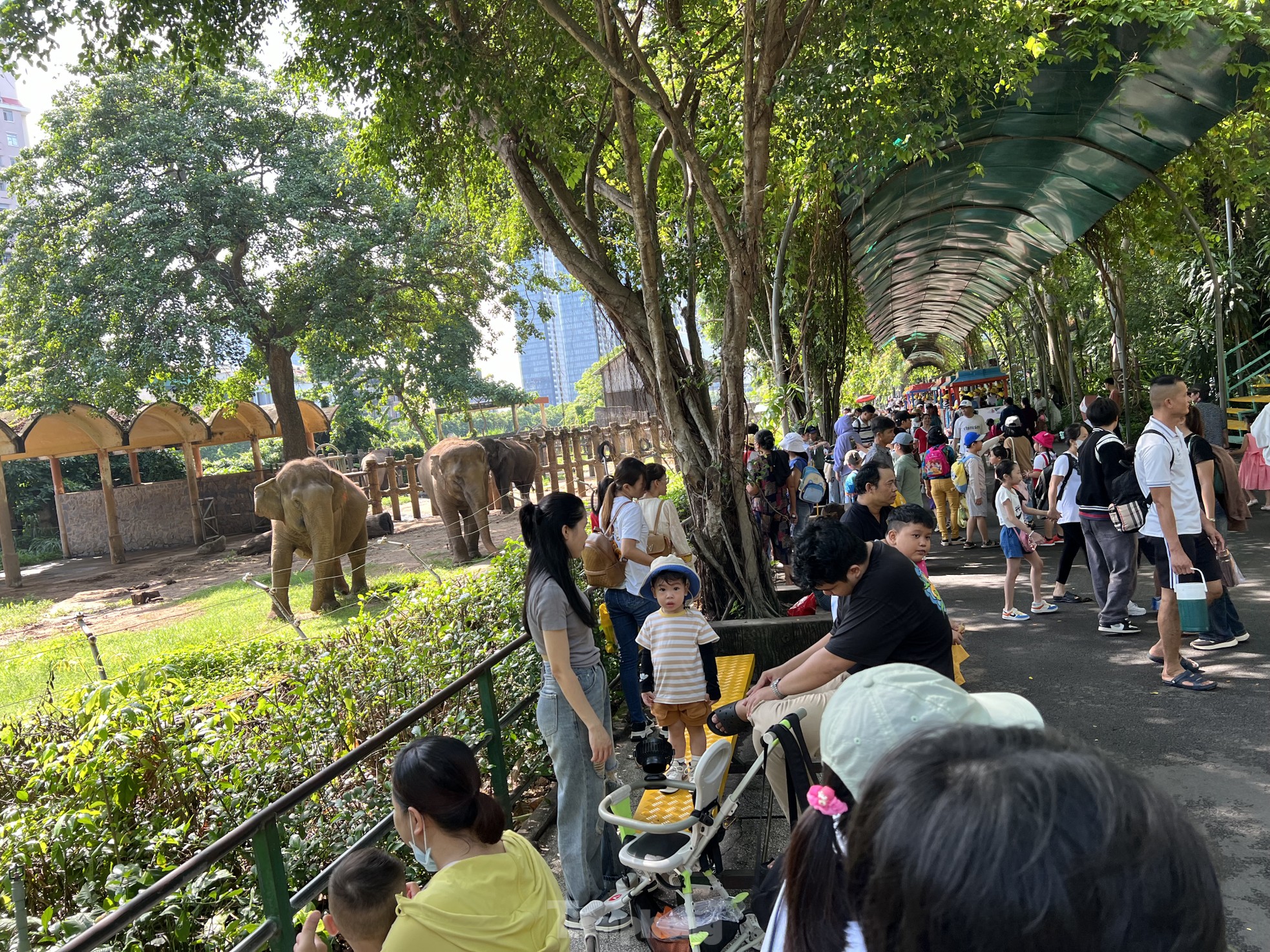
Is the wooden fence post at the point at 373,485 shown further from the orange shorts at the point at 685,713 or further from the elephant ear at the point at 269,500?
the orange shorts at the point at 685,713

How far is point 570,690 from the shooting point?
3.62 m

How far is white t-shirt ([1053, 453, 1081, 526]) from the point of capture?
24.9 ft

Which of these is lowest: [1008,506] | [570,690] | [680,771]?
[680,771]

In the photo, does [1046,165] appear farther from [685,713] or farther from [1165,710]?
[685,713]

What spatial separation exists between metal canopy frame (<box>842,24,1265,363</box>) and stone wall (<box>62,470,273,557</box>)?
1822 centimetres

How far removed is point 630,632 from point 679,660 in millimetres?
1510

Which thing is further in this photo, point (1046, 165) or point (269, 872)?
point (1046, 165)

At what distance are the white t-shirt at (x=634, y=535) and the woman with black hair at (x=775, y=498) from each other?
3074 mm

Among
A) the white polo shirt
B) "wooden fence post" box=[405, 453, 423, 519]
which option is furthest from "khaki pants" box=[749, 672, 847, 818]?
"wooden fence post" box=[405, 453, 423, 519]

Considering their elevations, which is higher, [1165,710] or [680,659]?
[680,659]

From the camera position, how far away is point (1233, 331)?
1540 centimetres


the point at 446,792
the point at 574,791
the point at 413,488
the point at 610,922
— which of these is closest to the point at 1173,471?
the point at 574,791

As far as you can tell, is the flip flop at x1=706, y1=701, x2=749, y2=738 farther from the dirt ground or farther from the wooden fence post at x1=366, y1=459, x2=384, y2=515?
the wooden fence post at x1=366, y1=459, x2=384, y2=515

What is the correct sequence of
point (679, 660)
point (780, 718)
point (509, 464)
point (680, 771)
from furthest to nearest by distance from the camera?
point (509, 464) < point (679, 660) < point (680, 771) < point (780, 718)
